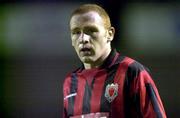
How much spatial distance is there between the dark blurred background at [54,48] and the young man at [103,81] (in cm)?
216

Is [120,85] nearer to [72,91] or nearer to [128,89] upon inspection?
[128,89]

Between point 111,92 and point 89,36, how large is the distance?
0.82 feet

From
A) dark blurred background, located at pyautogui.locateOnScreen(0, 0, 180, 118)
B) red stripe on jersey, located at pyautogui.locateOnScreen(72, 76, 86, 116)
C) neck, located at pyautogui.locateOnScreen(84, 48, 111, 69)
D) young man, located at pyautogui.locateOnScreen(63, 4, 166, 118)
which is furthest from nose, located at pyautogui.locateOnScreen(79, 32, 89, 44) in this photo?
dark blurred background, located at pyautogui.locateOnScreen(0, 0, 180, 118)

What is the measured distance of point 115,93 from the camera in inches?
88.2

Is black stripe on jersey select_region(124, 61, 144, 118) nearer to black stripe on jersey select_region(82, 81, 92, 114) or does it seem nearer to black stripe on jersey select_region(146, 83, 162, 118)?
black stripe on jersey select_region(146, 83, 162, 118)

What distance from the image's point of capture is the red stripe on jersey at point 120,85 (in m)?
2.21

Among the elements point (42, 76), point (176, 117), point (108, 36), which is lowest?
point (176, 117)

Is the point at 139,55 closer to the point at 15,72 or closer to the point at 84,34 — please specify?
the point at 15,72

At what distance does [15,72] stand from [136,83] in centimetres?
270

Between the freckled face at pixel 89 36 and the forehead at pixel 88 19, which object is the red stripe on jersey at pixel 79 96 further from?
the forehead at pixel 88 19

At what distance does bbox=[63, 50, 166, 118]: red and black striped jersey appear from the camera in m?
2.20

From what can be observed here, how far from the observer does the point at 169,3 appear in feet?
15.4

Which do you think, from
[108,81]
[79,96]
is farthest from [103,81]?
[79,96]

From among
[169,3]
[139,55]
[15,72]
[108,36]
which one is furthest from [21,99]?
[108,36]
